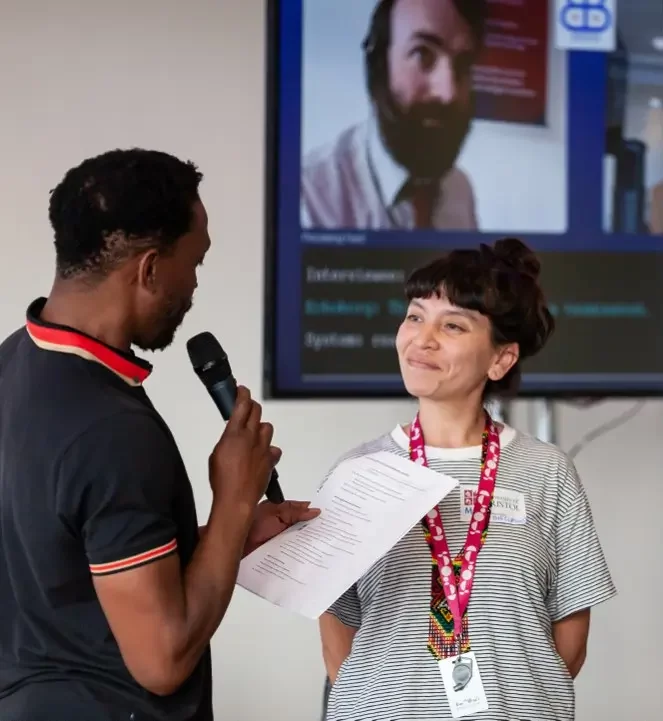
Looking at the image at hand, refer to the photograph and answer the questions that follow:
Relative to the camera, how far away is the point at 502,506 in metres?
1.68

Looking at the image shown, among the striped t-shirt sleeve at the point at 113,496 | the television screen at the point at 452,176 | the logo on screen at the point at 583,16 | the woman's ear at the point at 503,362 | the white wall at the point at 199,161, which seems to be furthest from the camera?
the white wall at the point at 199,161

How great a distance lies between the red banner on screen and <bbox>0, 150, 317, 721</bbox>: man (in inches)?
56.2

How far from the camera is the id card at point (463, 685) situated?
61.7 inches

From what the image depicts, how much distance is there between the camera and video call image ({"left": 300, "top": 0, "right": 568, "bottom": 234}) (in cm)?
244

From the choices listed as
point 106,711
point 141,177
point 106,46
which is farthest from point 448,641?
point 106,46

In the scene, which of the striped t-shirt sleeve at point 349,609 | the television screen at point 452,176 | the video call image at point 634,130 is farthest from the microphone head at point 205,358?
the video call image at point 634,130

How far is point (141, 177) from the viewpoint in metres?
1.22

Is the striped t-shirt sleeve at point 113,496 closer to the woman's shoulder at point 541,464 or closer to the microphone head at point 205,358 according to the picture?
the microphone head at point 205,358

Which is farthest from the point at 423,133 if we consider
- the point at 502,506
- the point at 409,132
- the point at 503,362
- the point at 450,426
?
the point at 502,506

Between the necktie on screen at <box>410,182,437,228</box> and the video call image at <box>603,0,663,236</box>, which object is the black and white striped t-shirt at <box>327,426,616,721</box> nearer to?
the necktie on screen at <box>410,182,437,228</box>

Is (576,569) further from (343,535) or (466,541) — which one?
(343,535)

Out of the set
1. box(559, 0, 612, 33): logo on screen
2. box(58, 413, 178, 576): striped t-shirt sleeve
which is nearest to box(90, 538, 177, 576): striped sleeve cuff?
box(58, 413, 178, 576): striped t-shirt sleeve

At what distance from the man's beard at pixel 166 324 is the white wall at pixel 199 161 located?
61.0 inches

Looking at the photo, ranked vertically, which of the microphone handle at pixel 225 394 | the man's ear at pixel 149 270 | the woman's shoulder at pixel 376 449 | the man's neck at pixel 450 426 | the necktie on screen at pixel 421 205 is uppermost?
the necktie on screen at pixel 421 205
